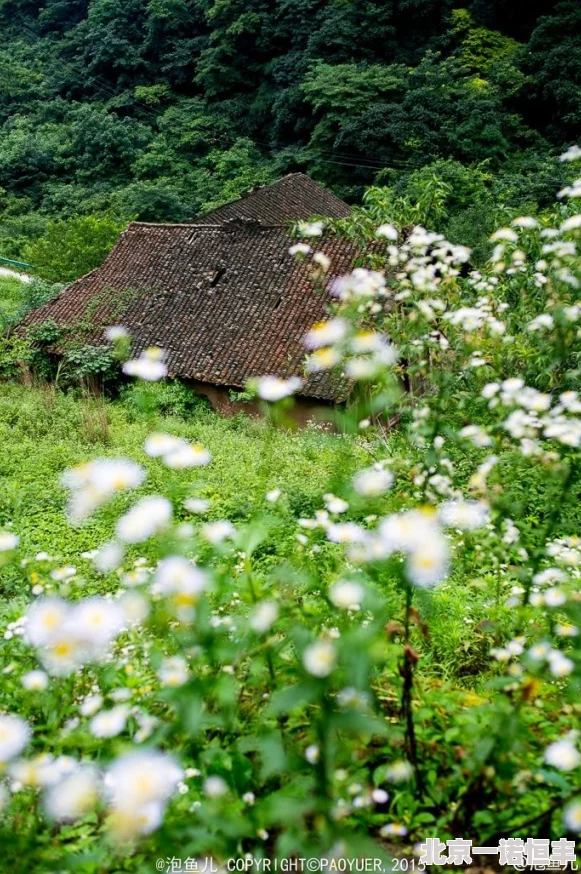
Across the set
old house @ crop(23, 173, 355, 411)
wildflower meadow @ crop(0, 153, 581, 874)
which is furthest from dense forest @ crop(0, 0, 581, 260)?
wildflower meadow @ crop(0, 153, 581, 874)

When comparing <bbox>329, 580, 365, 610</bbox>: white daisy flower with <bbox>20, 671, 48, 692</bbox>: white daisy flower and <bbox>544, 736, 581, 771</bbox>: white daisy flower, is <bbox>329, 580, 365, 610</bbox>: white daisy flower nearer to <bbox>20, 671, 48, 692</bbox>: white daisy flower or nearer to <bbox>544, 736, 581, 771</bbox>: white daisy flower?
<bbox>544, 736, 581, 771</bbox>: white daisy flower

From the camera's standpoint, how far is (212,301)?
12.7 meters

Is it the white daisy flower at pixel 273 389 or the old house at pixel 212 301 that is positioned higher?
the white daisy flower at pixel 273 389

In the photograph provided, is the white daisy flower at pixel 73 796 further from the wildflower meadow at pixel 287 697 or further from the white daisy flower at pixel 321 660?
the white daisy flower at pixel 321 660

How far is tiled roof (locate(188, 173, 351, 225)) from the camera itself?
1881 centimetres

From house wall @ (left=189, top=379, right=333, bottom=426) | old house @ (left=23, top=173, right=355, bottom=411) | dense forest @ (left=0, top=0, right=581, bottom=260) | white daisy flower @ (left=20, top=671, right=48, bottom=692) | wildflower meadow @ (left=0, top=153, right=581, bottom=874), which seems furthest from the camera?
dense forest @ (left=0, top=0, right=581, bottom=260)

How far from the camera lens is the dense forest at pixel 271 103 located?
72.5ft

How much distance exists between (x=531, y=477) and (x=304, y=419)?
6132 millimetres

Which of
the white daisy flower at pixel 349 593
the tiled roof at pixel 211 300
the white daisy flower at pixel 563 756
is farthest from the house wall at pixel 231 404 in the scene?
the white daisy flower at pixel 563 756

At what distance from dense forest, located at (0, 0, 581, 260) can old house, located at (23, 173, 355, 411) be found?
5.24 meters

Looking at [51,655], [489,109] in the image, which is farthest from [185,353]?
[489,109]

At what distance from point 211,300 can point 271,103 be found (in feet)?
60.2

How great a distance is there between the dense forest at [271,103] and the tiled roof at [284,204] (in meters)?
1.98

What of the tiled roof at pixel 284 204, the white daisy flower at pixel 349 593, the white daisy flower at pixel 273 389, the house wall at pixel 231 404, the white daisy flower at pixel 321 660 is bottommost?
the house wall at pixel 231 404
